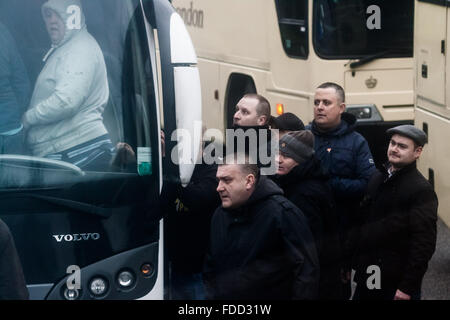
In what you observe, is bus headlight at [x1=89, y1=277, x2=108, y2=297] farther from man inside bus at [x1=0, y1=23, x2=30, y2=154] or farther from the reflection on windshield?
man inside bus at [x1=0, y1=23, x2=30, y2=154]

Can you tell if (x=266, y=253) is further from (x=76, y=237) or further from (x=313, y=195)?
(x=76, y=237)

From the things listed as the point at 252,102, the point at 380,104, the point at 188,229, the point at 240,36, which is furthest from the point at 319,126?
the point at 240,36

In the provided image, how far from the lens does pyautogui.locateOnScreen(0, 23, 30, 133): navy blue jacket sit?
5301 mm

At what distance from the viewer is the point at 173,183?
5.25 metres

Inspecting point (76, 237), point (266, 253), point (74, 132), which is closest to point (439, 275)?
point (266, 253)

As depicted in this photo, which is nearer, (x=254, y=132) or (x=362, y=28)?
(x=254, y=132)

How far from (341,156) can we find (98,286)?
195 cm

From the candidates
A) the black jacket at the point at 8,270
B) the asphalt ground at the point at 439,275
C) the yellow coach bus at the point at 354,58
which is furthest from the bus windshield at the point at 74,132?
the yellow coach bus at the point at 354,58

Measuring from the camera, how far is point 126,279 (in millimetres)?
5410

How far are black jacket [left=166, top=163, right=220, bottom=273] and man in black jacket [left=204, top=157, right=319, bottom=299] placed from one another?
67cm

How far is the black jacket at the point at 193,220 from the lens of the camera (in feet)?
18.4

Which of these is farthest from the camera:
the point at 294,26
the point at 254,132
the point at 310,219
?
the point at 294,26

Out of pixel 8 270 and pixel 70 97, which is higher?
pixel 70 97

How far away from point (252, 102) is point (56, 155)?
1.49 m
